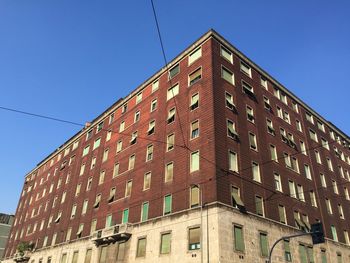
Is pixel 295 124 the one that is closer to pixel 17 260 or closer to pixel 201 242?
pixel 201 242

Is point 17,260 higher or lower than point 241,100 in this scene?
lower

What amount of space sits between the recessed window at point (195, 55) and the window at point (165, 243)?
63.0 feet

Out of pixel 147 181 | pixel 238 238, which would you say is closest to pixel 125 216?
pixel 147 181

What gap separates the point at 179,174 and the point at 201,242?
24.0 ft

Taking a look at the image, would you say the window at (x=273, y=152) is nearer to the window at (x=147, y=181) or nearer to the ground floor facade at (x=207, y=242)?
the ground floor facade at (x=207, y=242)

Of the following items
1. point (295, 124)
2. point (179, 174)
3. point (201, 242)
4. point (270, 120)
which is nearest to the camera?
point (201, 242)

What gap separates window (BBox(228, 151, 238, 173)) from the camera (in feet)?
95.0

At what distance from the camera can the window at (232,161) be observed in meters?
28.9

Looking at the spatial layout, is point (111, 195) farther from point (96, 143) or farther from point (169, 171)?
point (96, 143)

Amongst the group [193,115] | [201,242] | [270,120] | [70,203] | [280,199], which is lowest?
[201,242]

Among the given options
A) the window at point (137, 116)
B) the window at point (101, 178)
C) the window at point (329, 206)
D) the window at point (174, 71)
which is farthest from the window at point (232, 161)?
the window at point (101, 178)

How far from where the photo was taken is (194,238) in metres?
25.8

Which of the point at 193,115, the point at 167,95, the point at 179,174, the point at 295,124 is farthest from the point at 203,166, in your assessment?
the point at 295,124

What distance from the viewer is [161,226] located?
2928 centimetres
